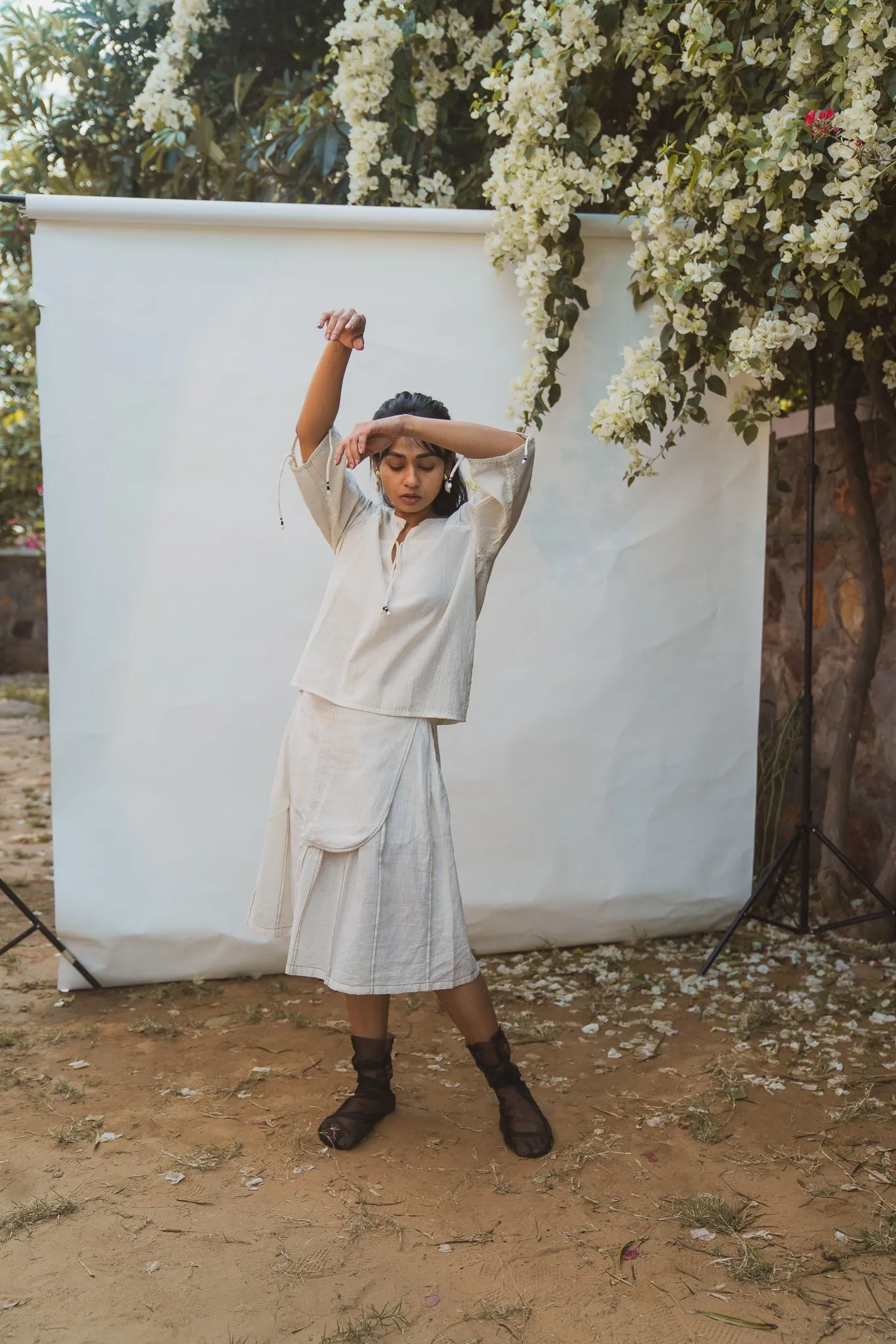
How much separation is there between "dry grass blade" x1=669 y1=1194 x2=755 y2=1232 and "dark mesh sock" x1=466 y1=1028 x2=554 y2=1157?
0.96 ft

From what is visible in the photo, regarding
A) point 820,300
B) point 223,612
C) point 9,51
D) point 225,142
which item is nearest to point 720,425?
point 820,300

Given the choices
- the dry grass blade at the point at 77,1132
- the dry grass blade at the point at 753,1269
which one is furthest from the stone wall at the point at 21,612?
the dry grass blade at the point at 753,1269

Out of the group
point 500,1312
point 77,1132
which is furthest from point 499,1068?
point 77,1132

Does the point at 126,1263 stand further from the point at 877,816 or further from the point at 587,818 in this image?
the point at 877,816

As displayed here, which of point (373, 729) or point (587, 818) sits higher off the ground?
point (373, 729)

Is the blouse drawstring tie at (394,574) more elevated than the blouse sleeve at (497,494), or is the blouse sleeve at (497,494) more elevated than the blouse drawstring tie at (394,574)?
the blouse sleeve at (497,494)

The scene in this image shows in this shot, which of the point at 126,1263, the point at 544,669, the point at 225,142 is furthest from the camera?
the point at 225,142

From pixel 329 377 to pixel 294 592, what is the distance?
1.02 m

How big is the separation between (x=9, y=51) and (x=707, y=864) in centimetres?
364

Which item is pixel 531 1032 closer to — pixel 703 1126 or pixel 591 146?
pixel 703 1126

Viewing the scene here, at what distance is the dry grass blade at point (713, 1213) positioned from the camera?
6.24 feet

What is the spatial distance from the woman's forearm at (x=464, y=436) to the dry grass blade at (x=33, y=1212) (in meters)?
1.46

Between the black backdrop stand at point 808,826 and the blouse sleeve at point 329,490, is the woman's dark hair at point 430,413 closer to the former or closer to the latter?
Answer: the blouse sleeve at point 329,490

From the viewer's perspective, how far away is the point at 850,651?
364cm
